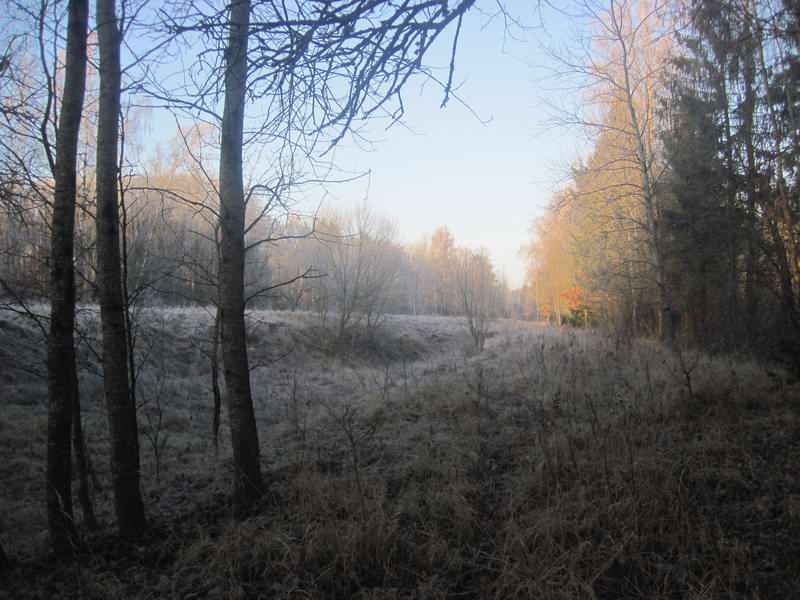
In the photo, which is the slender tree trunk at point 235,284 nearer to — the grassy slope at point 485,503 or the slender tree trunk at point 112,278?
the grassy slope at point 485,503

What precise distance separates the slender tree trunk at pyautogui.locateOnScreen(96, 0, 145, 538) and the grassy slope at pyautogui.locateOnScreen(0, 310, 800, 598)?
20.1 inches

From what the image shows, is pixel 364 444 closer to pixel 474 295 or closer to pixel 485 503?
pixel 485 503

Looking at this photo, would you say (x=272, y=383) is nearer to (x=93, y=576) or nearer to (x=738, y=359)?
(x=93, y=576)

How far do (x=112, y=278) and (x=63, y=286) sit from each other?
0.36m

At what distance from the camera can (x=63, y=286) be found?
12.4 feet

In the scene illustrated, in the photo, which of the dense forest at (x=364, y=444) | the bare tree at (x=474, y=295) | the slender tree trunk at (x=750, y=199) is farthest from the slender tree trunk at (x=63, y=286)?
the bare tree at (x=474, y=295)

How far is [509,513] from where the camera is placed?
146 inches

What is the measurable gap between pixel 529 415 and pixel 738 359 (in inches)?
208

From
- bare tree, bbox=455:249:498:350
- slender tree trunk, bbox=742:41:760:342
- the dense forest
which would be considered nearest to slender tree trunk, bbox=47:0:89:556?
the dense forest

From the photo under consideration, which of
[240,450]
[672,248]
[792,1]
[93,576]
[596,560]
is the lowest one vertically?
[93,576]

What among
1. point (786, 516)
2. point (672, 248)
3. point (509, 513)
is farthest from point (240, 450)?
point (672, 248)

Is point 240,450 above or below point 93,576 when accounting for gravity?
above

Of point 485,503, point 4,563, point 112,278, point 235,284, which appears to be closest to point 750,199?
point 485,503

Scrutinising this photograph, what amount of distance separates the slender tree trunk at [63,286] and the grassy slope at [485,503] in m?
0.47
